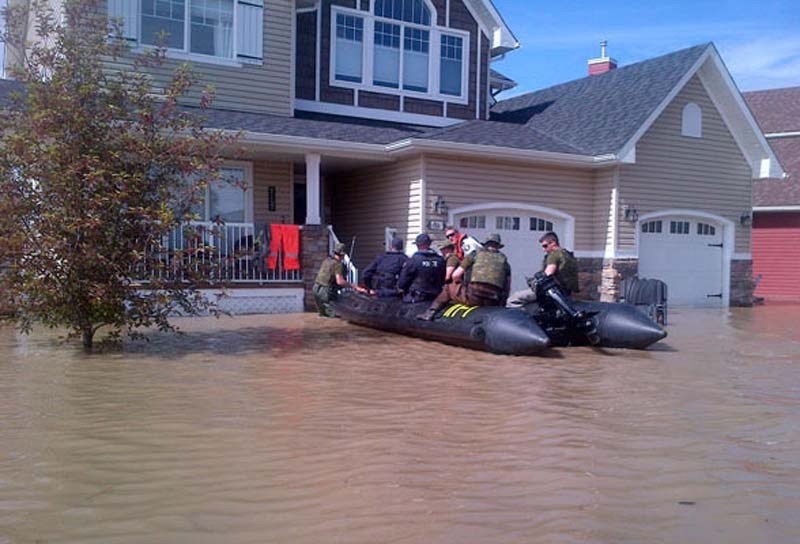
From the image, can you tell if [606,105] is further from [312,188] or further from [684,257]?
[312,188]

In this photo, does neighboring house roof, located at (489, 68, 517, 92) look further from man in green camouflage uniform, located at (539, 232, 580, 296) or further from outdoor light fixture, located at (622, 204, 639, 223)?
man in green camouflage uniform, located at (539, 232, 580, 296)

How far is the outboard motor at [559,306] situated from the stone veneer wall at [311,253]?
5.53m

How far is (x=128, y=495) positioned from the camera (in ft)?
13.4

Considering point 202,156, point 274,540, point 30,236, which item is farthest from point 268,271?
point 274,540

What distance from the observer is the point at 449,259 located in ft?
36.4

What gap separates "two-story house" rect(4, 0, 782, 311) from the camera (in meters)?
14.7

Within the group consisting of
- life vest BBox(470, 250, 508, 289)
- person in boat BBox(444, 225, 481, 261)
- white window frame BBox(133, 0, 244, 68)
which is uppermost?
white window frame BBox(133, 0, 244, 68)

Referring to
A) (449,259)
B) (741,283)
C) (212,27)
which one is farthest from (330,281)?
(741,283)

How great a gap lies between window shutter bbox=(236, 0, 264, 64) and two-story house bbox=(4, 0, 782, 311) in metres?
0.03

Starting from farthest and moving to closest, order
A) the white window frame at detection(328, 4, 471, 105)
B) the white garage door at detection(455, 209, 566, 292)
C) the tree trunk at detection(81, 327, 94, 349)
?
the white window frame at detection(328, 4, 471, 105), the white garage door at detection(455, 209, 566, 292), the tree trunk at detection(81, 327, 94, 349)

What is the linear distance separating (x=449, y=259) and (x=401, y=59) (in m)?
7.96

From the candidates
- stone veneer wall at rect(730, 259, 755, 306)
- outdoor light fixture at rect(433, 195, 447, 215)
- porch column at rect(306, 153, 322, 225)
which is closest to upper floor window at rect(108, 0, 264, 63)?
porch column at rect(306, 153, 322, 225)

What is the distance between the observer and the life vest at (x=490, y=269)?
33.2ft

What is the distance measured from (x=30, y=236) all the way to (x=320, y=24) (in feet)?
32.2
